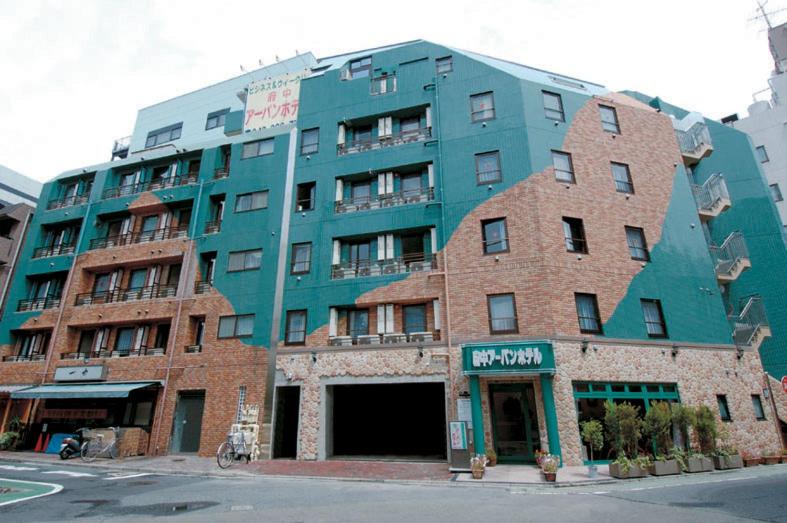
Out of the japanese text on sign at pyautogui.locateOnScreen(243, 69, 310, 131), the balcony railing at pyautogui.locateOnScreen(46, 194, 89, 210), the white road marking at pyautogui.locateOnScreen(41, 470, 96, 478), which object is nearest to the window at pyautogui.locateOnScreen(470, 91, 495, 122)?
the japanese text on sign at pyautogui.locateOnScreen(243, 69, 310, 131)

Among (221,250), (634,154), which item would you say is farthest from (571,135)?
(221,250)

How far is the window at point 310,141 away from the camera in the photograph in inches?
1040

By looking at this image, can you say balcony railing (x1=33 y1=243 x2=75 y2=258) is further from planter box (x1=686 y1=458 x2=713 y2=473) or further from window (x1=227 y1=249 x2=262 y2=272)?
planter box (x1=686 y1=458 x2=713 y2=473)

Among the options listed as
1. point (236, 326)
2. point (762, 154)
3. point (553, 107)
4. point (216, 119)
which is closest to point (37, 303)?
point (236, 326)

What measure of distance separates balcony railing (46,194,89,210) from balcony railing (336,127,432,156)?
2091 centimetres

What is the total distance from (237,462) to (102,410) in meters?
11.0

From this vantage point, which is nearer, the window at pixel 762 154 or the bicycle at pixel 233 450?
the bicycle at pixel 233 450

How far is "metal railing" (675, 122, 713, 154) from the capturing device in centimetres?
2578

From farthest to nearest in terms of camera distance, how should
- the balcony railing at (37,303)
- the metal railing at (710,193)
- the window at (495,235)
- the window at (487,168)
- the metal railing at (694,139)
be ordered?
1. the balcony railing at (37,303)
2. the metal railing at (694,139)
3. the metal railing at (710,193)
4. the window at (487,168)
5. the window at (495,235)

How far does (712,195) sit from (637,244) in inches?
313

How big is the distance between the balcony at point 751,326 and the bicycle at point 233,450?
24254 mm

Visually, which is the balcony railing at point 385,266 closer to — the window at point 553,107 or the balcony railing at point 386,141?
the balcony railing at point 386,141

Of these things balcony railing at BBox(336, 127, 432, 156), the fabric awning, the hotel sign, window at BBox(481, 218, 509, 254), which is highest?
balcony railing at BBox(336, 127, 432, 156)

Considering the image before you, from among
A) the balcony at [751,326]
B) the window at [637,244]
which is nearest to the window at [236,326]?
the window at [637,244]
